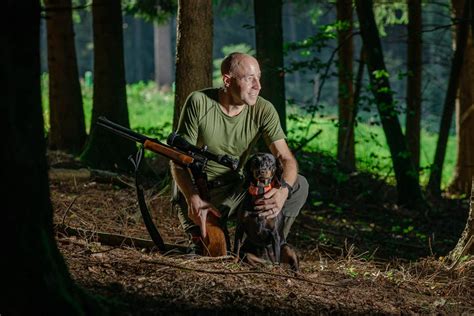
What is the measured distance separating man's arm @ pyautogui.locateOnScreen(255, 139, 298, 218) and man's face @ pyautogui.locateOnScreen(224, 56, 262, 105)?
497 millimetres

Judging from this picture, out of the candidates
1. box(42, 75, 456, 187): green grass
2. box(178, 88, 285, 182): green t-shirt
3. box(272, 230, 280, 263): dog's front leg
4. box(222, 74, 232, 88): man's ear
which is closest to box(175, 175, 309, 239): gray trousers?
box(178, 88, 285, 182): green t-shirt

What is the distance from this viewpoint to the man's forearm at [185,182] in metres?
5.59

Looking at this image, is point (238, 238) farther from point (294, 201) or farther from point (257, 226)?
point (294, 201)

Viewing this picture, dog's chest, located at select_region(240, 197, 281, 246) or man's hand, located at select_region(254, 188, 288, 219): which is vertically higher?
man's hand, located at select_region(254, 188, 288, 219)

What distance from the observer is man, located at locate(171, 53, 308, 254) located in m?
5.57

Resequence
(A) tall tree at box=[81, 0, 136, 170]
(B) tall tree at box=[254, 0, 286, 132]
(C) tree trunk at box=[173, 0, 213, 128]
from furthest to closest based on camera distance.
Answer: (A) tall tree at box=[81, 0, 136, 170], (B) tall tree at box=[254, 0, 286, 132], (C) tree trunk at box=[173, 0, 213, 128]

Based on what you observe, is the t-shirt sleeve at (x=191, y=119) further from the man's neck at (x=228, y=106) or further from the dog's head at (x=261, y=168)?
the dog's head at (x=261, y=168)

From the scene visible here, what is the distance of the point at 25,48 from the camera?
3.17 meters

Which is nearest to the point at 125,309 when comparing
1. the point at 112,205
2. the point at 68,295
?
the point at 68,295

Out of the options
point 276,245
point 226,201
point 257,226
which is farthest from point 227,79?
point 276,245

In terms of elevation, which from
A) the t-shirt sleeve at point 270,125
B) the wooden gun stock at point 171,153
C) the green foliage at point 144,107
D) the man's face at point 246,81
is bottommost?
the green foliage at point 144,107

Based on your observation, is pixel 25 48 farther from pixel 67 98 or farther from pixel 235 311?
pixel 67 98

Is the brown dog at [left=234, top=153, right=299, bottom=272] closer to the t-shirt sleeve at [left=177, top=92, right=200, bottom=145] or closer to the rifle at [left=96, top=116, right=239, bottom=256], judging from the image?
the rifle at [left=96, top=116, right=239, bottom=256]

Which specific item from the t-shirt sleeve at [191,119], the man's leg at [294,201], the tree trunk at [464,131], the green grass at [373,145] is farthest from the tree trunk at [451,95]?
the t-shirt sleeve at [191,119]
